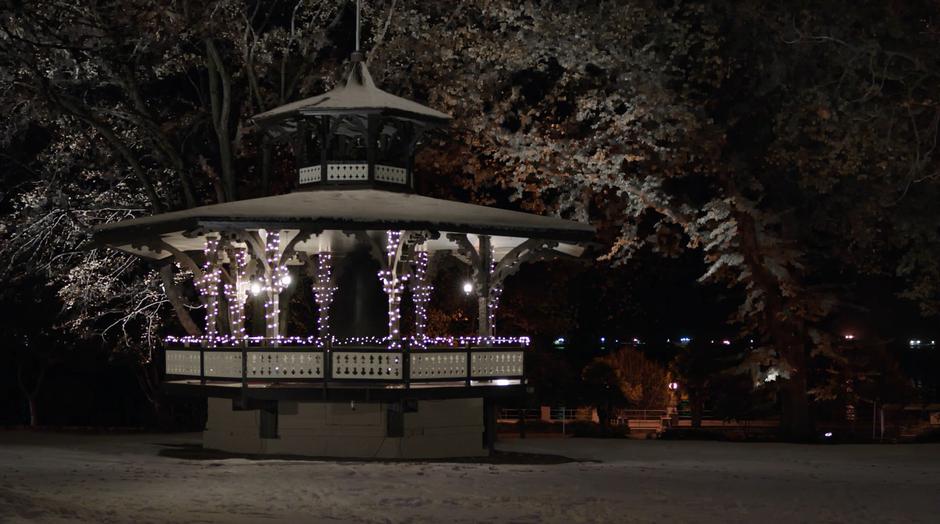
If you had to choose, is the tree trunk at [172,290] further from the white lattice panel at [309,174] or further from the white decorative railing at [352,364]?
the white decorative railing at [352,364]

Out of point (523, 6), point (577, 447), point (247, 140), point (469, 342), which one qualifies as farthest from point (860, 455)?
point (247, 140)

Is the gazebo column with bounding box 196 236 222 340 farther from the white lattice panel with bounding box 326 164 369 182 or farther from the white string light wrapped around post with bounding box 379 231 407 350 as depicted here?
the white string light wrapped around post with bounding box 379 231 407 350

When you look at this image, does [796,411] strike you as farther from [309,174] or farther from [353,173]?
[309,174]

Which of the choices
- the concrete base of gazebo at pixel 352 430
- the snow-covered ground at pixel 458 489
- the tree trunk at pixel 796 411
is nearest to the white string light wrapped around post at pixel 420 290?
the concrete base of gazebo at pixel 352 430

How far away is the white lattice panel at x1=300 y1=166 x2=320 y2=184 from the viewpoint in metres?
26.5

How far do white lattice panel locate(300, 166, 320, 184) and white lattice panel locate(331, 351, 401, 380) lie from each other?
4781 millimetres

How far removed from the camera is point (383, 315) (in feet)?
89.9

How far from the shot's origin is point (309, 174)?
2659 cm

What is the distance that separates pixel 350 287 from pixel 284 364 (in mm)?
4378

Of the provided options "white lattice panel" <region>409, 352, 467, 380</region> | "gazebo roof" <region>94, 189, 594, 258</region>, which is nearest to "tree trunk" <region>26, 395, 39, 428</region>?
"gazebo roof" <region>94, 189, 594, 258</region>

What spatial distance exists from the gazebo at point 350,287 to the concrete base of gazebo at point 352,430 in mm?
24

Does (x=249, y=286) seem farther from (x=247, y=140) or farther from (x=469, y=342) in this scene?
(x=247, y=140)

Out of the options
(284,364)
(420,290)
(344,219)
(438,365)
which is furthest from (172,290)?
(438,365)

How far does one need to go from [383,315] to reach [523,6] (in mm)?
8265
